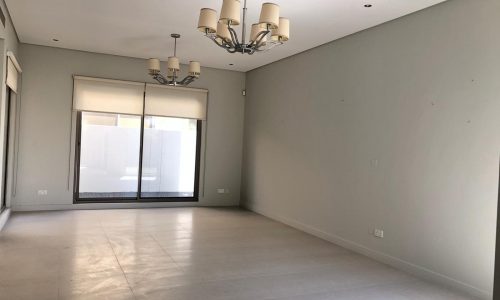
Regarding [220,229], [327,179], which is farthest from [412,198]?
[220,229]

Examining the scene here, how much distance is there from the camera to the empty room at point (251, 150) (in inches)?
153

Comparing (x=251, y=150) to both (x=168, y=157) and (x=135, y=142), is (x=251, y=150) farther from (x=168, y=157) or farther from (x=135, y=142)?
(x=135, y=142)

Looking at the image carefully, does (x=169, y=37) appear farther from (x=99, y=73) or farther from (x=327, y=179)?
(x=327, y=179)

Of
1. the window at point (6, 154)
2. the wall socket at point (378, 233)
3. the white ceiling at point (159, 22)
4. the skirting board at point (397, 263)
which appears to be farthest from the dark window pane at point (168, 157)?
the wall socket at point (378, 233)

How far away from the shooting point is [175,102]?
8289mm

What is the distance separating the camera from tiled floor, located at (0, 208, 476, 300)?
145 inches

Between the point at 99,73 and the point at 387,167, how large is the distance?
5565 mm

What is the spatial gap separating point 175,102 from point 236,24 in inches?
194

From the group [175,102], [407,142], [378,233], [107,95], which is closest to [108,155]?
[107,95]

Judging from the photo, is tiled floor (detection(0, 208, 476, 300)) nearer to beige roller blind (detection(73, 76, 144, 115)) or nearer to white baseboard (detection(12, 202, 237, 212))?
white baseboard (detection(12, 202, 237, 212))

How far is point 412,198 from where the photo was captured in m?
4.54

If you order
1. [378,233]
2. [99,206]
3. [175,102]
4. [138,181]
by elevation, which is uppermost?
[175,102]

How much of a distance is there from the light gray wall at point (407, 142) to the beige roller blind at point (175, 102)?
226 centimetres

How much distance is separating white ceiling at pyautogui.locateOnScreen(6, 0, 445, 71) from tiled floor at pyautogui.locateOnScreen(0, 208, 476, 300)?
9.73ft
